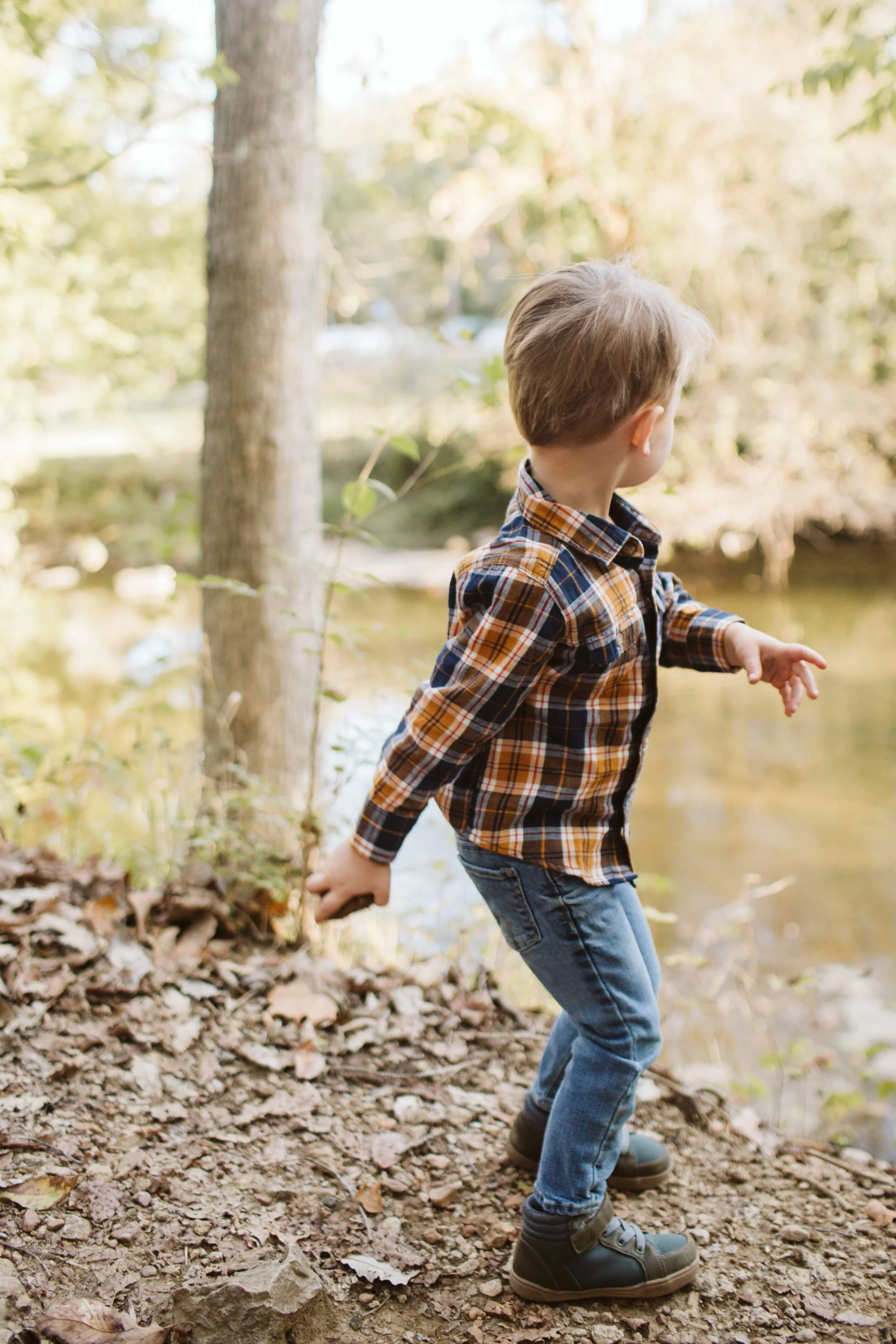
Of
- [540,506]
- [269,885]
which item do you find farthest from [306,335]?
[540,506]

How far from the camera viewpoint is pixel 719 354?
11117mm

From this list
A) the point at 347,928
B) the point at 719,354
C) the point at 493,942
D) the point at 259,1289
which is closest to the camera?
the point at 259,1289

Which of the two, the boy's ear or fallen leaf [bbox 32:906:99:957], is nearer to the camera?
the boy's ear

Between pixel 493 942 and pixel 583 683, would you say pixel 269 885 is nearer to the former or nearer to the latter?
pixel 493 942

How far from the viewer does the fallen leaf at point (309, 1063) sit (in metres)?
2.27

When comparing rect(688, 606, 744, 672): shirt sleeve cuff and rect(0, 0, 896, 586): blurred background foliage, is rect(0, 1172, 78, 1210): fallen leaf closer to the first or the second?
rect(688, 606, 744, 672): shirt sleeve cuff

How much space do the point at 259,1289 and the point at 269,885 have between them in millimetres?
1402

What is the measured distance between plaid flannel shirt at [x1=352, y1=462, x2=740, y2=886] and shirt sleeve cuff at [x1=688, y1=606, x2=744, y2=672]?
158 millimetres

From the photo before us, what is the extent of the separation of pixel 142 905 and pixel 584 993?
1.45 meters

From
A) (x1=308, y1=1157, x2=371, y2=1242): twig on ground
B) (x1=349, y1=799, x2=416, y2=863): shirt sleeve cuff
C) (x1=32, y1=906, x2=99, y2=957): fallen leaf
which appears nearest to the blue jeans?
(x1=349, y1=799, x2=416, y2=863): shirt sleeve cuff

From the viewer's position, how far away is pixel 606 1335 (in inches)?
65.6

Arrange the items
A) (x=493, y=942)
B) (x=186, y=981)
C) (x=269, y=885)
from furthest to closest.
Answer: (x=493, y=942)
(x=269, y=885)
(x=186, y=981)

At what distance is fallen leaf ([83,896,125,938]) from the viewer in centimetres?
256

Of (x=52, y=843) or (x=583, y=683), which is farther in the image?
(x=52, y=843)
